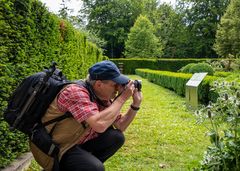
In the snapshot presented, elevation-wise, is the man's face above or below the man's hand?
above

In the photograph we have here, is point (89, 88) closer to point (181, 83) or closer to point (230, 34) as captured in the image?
point (181, 83)

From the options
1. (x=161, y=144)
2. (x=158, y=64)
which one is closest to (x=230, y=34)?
(x=158, y=64)

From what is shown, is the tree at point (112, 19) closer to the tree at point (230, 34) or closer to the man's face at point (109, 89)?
the tree at point (230, 34)

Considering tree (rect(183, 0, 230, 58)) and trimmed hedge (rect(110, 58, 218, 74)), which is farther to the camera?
tree (rect(183, 0, 230, 58))

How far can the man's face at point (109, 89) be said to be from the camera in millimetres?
2583

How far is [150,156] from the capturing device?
445 centimetres

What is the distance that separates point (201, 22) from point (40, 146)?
4613 cm

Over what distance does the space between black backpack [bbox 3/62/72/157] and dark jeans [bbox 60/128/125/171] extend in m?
0.15

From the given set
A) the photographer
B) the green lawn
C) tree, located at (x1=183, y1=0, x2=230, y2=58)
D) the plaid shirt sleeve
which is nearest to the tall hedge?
the green lawn

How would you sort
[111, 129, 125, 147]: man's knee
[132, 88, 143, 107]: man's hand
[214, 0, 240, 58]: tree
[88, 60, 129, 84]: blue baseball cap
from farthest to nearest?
[214, 0, 240, 58]: tree → [111, 129, 125, 147]: man's knee → [132, 88, 143, 107]: man's hand → [88, 60, 129, 84]: blue baseball cap

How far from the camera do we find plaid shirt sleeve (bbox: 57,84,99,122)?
93.0 inches

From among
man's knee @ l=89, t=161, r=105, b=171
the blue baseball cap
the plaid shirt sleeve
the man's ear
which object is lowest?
man's knee @ l=89, t=161, r=105, b=171

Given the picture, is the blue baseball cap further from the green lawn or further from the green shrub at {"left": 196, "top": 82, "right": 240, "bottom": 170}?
the green lawn

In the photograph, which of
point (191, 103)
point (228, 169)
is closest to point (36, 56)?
point (228, 169)
